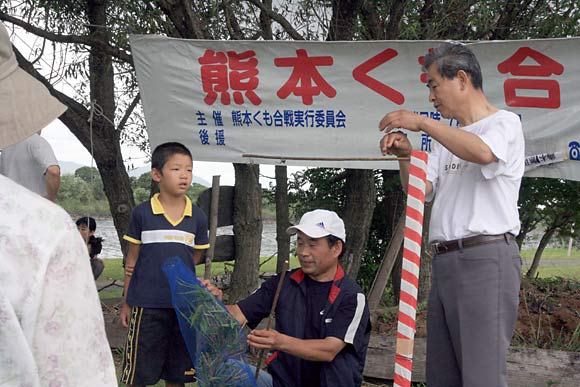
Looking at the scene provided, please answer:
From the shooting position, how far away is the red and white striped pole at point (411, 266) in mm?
2959

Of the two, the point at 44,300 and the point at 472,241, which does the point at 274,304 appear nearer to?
the point at 472,241

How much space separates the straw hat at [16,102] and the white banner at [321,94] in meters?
3.54

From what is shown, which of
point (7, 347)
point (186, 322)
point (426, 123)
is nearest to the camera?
point (7, 347)

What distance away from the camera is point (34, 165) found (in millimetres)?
5035

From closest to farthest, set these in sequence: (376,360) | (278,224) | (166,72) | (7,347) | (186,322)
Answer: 1. (7,347)
2. (186,322)
3. (376,360)
4. (166,72)
5. (278,224)

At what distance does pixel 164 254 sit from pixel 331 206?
403 cm

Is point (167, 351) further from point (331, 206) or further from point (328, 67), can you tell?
point (331, 206)

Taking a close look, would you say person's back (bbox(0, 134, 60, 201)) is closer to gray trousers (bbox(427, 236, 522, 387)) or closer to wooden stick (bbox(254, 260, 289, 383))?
wooden stick (bbox(254, 260, 289, 383))

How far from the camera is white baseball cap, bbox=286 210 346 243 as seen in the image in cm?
364

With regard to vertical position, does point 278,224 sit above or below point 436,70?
below

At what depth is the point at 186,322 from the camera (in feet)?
11.9

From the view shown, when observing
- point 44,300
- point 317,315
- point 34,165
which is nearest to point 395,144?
point 317,315

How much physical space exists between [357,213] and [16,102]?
562 cm

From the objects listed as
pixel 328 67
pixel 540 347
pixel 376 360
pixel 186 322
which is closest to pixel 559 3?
pixel 328 67
